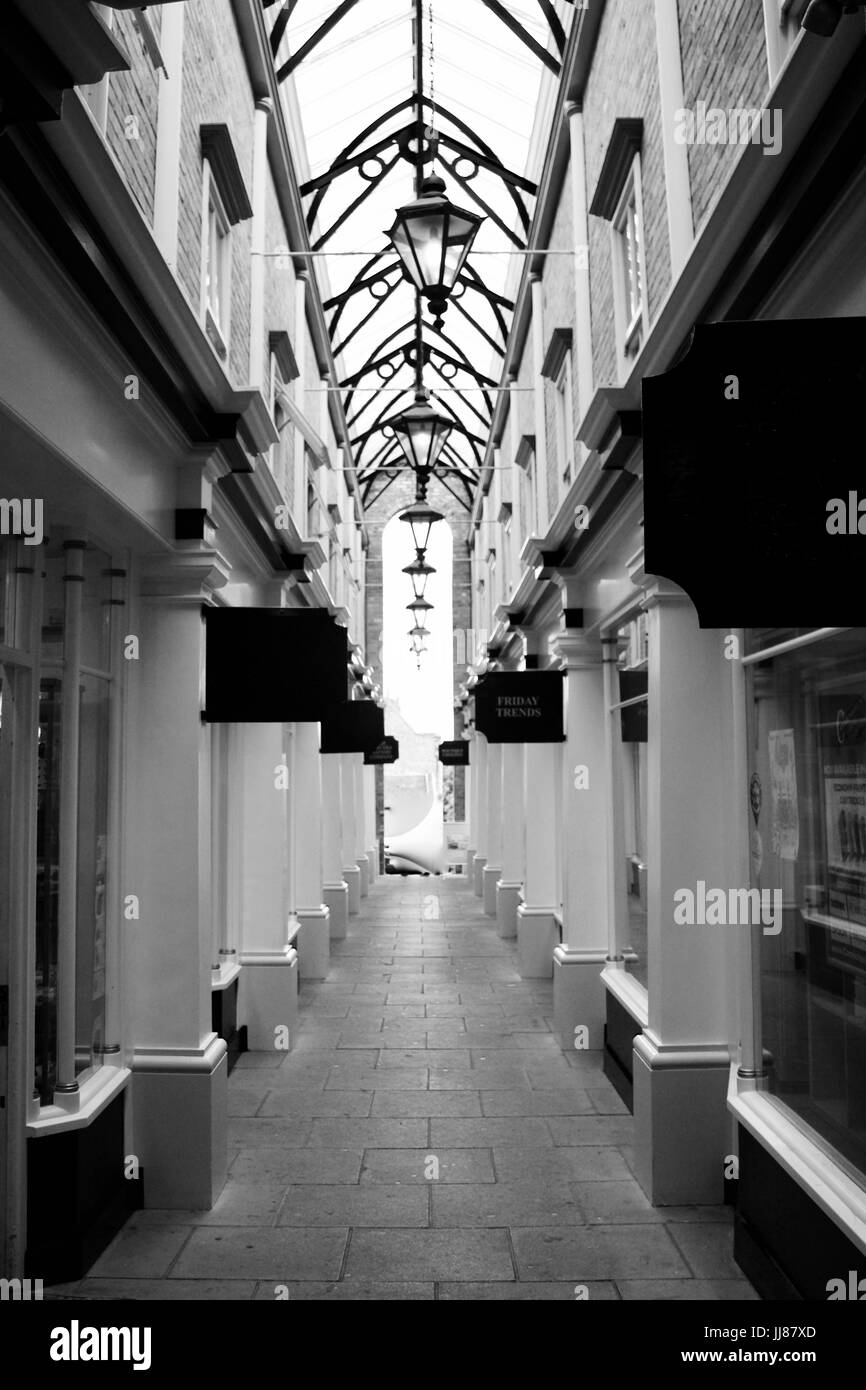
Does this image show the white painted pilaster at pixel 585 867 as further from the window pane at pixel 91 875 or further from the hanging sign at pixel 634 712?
the window pane at pixel 91 875

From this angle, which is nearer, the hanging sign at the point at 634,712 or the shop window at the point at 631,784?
the hanging sign at the point at 634,712

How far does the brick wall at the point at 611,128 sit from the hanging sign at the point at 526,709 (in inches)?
112

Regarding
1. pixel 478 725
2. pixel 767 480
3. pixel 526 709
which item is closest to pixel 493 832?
pixel 478 725

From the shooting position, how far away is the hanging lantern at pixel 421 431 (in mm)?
8495

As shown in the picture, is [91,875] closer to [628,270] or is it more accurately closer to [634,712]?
[634,712]

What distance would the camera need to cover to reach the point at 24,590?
4555 mm

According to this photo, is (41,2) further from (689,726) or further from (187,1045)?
(187,1045)

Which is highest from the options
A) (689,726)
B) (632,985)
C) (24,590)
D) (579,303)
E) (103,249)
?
(579,303)

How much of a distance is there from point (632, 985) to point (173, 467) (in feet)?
16.2

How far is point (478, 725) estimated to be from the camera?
398 inches

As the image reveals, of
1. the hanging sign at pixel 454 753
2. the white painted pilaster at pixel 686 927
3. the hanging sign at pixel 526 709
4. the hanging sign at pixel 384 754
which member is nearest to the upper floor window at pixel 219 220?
the white painted pilaster at pixel 686 927

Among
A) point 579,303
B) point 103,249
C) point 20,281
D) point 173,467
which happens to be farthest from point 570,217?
point 20,281

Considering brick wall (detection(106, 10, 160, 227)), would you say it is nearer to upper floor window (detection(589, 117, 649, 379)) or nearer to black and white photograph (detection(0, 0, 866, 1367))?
black and white photograph (detection(0, 0, 866, 1367))

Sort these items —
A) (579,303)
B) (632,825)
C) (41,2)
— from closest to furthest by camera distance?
1. (41,2)
2. (632,825)
3. (579,303)
